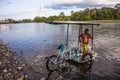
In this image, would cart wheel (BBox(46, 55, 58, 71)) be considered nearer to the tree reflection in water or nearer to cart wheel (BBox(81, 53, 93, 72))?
the tree reflection in water

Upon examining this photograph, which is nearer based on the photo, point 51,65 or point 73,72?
point 73,72

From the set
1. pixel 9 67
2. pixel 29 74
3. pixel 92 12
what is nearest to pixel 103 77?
pixel 29 74

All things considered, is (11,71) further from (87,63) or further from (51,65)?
(87,63)

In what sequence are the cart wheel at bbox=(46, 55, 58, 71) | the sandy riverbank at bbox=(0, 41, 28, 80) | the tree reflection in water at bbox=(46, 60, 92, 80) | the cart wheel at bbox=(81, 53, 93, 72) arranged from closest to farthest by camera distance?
the tree reflection in water at bbox=(46, 60, 92, 80)
the sandy riverbank at bbox=(0, 41, 28, 80)
the cart wheel at bbox=(46, 55, 58, 71)
the cart wheel at bbox=(81, 53, 93, 72)

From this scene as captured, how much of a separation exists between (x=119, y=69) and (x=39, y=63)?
270 inches

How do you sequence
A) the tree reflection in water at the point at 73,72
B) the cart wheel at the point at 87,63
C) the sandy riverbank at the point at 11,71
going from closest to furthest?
the tree reflection in water at the point at 73,72 → the sandy riverbank at the point at 11,71 → the cart wheel at the point at 87,63

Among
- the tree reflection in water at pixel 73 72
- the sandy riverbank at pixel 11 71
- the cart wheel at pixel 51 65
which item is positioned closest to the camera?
the tree reflection in water at pixel 73 72

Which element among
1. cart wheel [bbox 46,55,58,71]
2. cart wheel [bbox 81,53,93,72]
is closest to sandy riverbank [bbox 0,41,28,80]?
cart wheel [bbox 46,55,58,71]

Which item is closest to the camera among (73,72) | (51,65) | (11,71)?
(73,72)

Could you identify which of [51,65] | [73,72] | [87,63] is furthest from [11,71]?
[87,63]

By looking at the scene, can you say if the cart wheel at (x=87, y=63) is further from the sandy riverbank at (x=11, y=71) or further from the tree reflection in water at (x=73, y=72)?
the sandy riverbank at (x=11, y=71)

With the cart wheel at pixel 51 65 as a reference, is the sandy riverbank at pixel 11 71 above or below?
below

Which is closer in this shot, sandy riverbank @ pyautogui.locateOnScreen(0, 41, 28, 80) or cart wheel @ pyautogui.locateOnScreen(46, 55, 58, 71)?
sandy riverbank @ pyautogui.locateOnScreen(0, 41, 28, 80)

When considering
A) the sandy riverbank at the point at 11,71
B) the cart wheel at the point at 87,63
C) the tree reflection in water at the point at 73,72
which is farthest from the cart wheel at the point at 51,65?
the cart wheel at the point at 87,63
